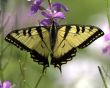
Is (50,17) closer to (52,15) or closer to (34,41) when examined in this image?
(52,15)

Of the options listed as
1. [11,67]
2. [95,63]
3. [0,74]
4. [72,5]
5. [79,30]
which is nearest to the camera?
[79,30]

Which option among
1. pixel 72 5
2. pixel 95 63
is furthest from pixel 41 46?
pixel 72 5

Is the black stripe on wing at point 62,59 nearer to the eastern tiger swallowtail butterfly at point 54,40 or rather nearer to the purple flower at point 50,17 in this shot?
the eastern tiger swallowtail butterfly at point 54,40

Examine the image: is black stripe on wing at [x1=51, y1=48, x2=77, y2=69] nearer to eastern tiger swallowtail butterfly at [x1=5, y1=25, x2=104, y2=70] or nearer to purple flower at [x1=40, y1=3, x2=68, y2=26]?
eastern tiger swallowtail butterfly at [x1=5, y1=25, x2=104, y2=70]

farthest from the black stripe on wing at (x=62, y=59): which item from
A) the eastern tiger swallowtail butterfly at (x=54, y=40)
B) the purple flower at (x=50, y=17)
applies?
the purple flower at (x=50, y=17)

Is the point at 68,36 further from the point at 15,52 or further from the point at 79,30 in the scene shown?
the point at 15,52

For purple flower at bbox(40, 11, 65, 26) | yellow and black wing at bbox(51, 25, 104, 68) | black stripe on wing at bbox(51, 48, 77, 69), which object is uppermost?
purple flower at bbox(40, 11, 65, 26)

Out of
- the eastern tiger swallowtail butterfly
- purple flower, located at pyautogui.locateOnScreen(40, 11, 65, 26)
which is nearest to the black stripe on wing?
the eastern tiger swallowtail butterfly
